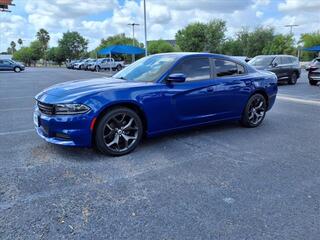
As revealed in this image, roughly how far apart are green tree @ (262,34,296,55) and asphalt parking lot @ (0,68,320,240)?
183ft

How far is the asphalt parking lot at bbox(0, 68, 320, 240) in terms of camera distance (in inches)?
107

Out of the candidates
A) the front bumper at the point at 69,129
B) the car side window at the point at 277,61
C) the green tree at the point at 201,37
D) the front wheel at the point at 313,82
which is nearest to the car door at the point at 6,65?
the car side window at the point at 277,61

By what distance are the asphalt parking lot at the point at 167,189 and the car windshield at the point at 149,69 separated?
3.71ft

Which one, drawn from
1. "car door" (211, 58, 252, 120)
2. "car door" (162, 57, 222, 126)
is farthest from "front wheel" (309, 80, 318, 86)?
"car door" (162, 57, 222, 126)

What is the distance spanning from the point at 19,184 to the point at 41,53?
8502cm

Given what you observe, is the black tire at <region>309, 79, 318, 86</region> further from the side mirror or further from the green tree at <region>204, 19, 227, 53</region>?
the green tree at <region>204, 19, 227, 53</region>

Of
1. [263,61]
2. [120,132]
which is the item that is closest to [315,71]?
[263,61]

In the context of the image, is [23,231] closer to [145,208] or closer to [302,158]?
[145,208]

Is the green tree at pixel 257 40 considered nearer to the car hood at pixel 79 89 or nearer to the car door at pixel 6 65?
the car door at pixel 6 65

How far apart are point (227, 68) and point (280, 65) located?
438 inches

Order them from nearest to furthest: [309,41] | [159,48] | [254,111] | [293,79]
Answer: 1. [254,111]
2. [293,79]
3. [159,48]
4. [309,41]

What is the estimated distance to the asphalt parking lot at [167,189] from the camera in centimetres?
272

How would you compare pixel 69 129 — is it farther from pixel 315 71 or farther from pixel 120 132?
pixel 315 71

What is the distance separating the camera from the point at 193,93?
5.15m
